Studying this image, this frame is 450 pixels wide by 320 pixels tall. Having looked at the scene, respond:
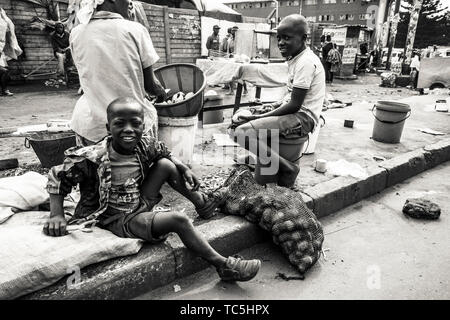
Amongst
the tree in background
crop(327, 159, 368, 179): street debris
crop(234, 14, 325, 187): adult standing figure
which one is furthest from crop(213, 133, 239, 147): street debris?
the tree in background

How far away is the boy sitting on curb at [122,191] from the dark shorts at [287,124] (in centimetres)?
117

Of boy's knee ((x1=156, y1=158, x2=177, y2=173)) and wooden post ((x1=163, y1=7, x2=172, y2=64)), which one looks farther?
wooden post ((x1=163, y1=7, x2=172, y2=64))

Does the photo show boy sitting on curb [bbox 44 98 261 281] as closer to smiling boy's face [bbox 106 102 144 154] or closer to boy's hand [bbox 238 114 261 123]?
smiling boy's face [bbox 106 102 144 154]

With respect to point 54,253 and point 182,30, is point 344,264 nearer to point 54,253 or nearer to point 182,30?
point 54,253

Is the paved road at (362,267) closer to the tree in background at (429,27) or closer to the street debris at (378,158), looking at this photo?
the street debris at (378,158)

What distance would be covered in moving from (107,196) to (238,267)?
978mm

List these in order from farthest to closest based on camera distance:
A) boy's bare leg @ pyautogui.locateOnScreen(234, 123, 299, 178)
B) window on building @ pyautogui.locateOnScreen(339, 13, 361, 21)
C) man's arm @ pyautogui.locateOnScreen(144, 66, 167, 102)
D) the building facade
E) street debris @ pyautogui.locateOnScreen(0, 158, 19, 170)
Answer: window on building @ pyautogui.locateOnScreen(339, 13, 361, 21)
the building facade
street debris @ pyautogui.locateOnScreen(0, 158, 19, 170)
boy's bare leg @ pyautogui.locateOnScreen(234, 123, 299, 178)
man's arm @ pyautogui.locateOnScreen(144, 66, 167, 102)

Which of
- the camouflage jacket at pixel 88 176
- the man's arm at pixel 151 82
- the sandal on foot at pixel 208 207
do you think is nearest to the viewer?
the camouflage jacket at pixel 88 176

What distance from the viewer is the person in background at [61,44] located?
9.79 meters

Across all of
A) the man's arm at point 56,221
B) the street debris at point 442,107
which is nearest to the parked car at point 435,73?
the street debris at point 442,107

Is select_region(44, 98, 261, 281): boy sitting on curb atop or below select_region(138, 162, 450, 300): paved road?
atop

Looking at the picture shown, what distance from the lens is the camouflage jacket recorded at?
6.80 ft

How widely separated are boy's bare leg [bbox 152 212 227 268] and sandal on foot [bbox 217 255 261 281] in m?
0.04

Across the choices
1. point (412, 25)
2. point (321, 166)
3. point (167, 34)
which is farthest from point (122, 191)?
point (412, 25)
